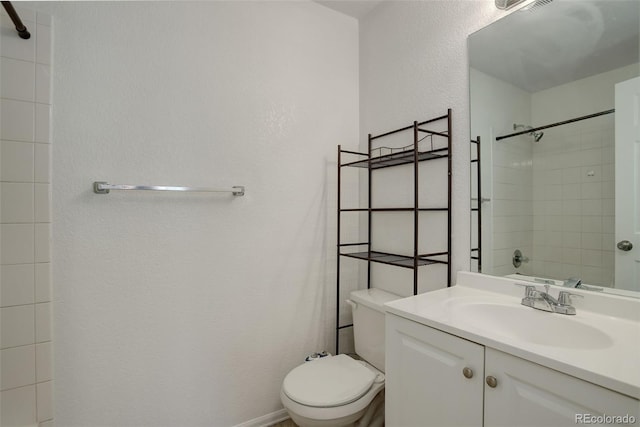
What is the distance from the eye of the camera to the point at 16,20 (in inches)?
40.1

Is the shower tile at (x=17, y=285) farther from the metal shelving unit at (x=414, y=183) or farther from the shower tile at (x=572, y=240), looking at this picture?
the shower tile at (x=572, y=240)

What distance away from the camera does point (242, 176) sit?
5.14ft

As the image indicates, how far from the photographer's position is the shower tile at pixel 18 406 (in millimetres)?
1071

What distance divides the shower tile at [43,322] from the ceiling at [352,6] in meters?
2.10

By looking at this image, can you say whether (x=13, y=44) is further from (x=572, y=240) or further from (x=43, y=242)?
(x=572, y=240)

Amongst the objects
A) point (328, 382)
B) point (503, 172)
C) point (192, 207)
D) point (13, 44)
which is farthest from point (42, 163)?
point (503, 172)

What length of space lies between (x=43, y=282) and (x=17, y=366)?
315mm

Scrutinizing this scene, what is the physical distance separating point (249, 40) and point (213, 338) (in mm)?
1605

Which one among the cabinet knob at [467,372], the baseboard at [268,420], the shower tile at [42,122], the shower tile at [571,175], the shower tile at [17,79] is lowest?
the baseboard at [268,420]

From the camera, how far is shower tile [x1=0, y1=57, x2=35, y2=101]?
1071 millimetres

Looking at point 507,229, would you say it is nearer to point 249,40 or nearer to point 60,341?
point 249,40

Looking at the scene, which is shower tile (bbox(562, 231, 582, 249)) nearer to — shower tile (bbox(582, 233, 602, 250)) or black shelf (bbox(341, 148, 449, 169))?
shower tile (bbox(582, 233, 602, 250))

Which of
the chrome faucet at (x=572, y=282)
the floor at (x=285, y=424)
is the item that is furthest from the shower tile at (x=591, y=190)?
the floor at (x=285, y=424)

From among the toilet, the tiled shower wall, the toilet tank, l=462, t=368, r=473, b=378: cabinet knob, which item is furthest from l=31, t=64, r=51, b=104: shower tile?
l=462, t=368, r=473, b=378: cabinet knob
